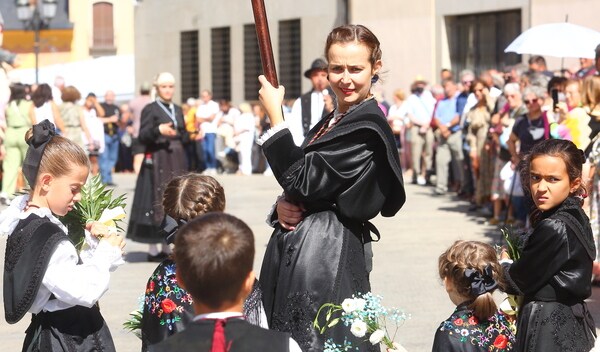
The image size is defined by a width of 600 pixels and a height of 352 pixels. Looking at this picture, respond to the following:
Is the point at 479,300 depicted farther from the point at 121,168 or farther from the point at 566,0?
the point at 121,168

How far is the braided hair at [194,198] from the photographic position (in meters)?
4.96

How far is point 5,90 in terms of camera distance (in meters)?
16.8

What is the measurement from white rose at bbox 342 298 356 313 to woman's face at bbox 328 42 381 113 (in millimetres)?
891

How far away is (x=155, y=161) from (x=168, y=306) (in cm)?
734

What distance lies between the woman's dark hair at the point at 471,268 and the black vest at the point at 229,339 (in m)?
1.81

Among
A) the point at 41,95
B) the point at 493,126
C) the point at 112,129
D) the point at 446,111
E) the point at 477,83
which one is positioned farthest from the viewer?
the point at 112,129

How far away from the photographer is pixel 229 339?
10.9ft

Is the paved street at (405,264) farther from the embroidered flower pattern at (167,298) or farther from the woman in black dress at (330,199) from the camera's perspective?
the woman in black dress at (330,199)

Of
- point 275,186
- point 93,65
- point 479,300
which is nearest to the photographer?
point 479,300

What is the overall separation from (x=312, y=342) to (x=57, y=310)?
955 millimetres

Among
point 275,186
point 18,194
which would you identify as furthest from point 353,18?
point 18,194

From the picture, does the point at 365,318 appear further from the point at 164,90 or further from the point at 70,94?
the point at 70,94

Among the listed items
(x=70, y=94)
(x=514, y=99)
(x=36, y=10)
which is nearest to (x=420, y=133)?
(x=70, y=94)

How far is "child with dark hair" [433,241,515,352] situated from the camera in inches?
199
